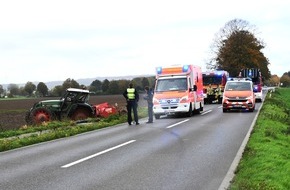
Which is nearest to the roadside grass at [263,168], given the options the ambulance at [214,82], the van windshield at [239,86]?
the van windshield at [239,86]

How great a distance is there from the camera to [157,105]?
25.8 m

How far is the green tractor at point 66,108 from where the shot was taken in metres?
24.2

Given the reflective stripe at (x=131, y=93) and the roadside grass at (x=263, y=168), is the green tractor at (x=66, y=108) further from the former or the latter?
the roadside grass at (x=263, y=168)

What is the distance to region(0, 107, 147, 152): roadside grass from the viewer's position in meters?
15.1

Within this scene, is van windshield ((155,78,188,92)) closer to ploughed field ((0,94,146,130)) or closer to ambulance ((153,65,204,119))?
ambulance ((153,65,204,119))

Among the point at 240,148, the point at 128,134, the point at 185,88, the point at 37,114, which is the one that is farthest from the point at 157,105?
the point at 240,148

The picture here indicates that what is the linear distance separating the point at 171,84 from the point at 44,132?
399 inches

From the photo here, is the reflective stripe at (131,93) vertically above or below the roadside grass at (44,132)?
above

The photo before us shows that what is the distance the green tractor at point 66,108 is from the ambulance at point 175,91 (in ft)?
13.7

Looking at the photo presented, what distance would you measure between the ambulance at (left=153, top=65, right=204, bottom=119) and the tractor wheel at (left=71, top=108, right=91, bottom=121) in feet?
13.2

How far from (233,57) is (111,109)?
60.1 m

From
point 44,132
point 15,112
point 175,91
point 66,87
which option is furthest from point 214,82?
point 66,87

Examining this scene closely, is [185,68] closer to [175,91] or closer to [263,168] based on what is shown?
[175,91]

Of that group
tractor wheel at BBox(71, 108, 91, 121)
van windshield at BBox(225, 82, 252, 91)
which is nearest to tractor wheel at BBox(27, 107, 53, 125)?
tractor wheel at BBox(71, 108, 91, 121)
